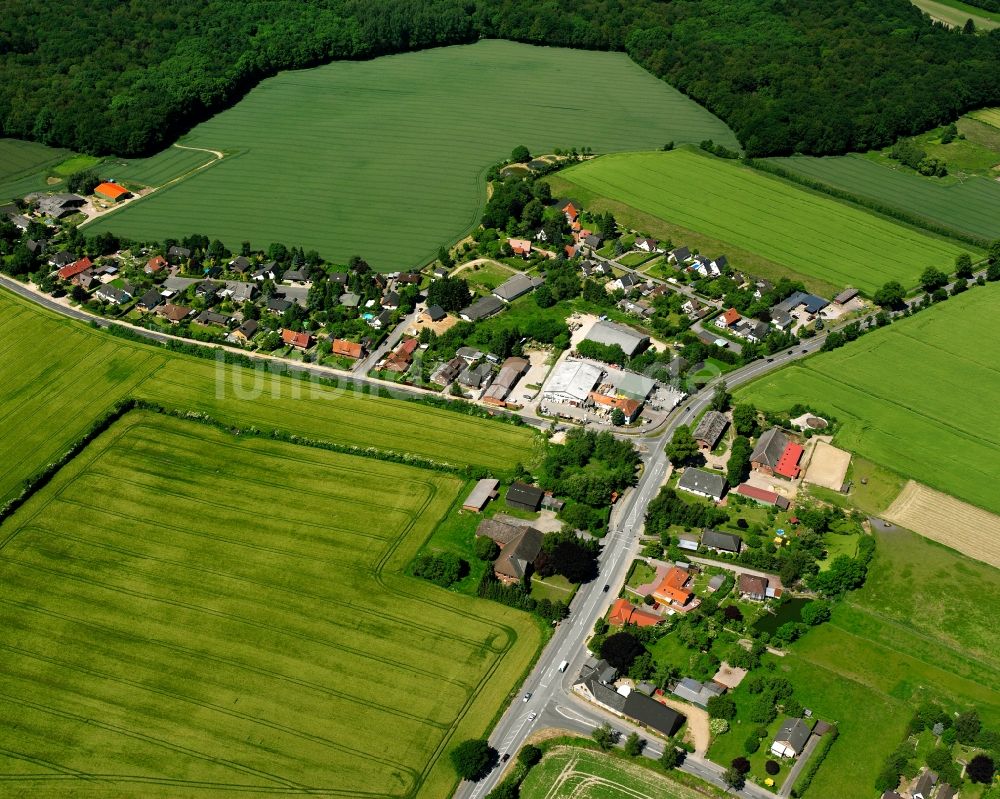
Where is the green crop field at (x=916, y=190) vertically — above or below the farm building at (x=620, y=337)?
above

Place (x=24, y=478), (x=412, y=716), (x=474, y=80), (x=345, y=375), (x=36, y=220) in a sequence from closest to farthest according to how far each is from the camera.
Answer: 1. (x=412, y=716)
2. (x=24, y=478)
3. (x=345, y=375)
4. (x=36, y=220)
5. (x=474, y=80)

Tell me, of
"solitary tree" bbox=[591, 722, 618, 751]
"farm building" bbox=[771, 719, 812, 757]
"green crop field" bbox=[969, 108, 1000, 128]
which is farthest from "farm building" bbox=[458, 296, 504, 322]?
"green crop field" bbox=[969, 108, 1000, 128]

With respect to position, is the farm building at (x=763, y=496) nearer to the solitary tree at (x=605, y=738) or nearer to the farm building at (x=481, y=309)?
the solitary tree at (x=605, y=738)

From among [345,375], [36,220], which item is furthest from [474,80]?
[345,375]

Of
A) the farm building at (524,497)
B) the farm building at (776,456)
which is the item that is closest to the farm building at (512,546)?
the farm building at (524,497)

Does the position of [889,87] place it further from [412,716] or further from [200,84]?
[412,716]

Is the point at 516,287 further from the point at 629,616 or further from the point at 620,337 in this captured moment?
the point at 629,616

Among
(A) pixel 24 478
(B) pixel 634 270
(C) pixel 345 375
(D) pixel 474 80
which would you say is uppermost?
(D) pixel 474 80

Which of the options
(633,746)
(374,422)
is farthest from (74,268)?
(633,746)
